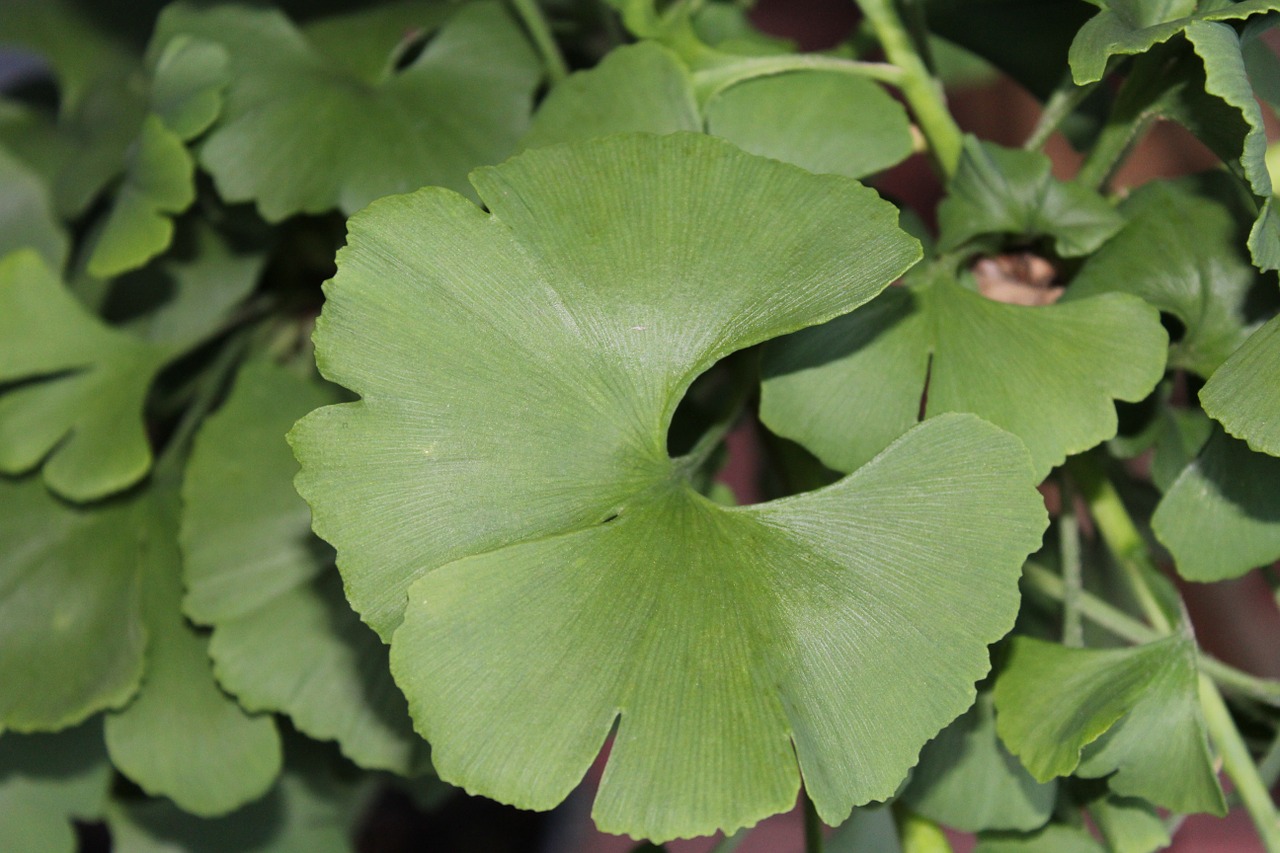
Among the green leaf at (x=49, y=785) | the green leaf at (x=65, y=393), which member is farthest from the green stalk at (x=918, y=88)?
the green leaf at (x=49, y=785)

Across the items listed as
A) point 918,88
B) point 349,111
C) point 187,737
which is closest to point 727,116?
point 918,88

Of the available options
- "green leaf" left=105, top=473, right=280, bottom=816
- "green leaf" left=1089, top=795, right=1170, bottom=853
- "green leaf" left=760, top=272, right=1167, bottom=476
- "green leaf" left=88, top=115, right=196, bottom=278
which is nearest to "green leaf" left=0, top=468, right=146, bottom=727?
"green leaf" left=105, top=473, right=280, bottom=816

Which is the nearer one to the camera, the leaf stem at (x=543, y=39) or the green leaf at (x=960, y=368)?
the green leaf at (x=960, y=368)

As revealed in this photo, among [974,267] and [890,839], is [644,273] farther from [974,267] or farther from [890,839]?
[890,839]

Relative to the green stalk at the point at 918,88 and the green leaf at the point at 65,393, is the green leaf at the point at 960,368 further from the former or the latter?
the green leaf at the point at 65,393

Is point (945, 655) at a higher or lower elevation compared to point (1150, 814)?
higher

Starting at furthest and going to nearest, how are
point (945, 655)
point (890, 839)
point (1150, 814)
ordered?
point (890, 839) → point (1150, 814) → point (945, 655)

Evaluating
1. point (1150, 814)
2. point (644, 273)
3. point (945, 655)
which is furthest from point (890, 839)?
point (644, 273)

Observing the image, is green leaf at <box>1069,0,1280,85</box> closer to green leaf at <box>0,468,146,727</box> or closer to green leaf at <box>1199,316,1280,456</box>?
green leaf at <box>1199,316,1280,456</box>
